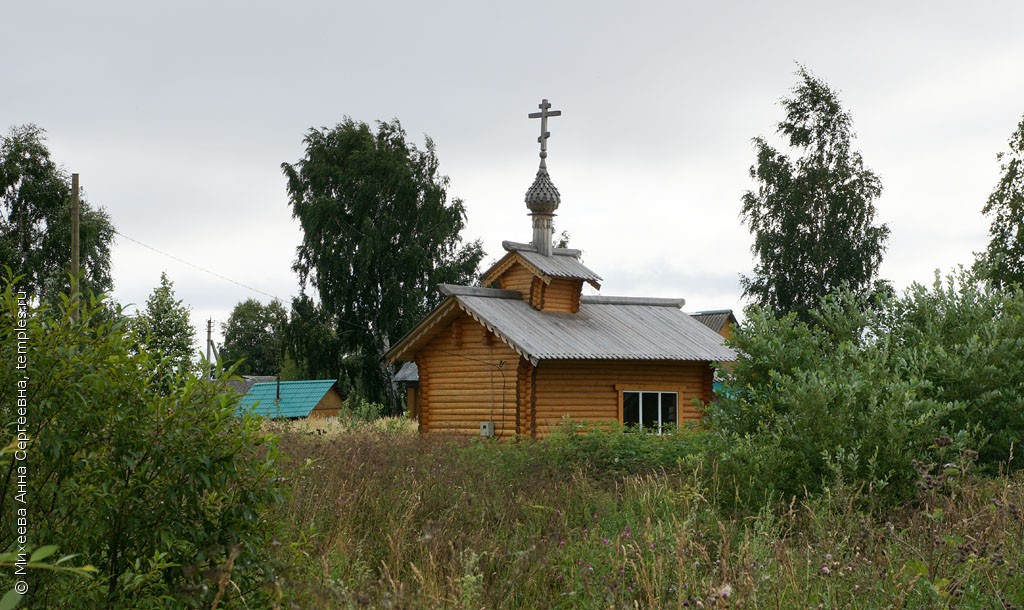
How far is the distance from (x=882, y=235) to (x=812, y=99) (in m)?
5.08

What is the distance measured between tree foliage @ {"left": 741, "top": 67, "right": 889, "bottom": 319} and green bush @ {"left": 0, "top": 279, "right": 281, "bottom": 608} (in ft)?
94.8

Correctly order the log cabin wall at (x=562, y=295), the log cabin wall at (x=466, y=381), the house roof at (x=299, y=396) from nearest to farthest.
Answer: the log cabin wall at (x=466, y=381) → the log cabin wall at (x=562, y=295) → the house roof at (x=299, y=396)

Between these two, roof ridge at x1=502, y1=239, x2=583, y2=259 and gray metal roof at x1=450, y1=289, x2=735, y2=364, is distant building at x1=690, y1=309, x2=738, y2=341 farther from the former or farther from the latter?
roof ridge at x1=502, y1=239, x2=583, y2=259

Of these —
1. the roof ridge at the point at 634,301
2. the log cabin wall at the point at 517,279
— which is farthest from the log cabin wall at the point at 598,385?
the roof ridge at the point at 634,301

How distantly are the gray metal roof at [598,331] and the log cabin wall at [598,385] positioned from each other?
49 centimetres

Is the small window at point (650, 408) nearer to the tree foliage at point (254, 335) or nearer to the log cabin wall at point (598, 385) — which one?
the log cabin wall at point (598, 385)

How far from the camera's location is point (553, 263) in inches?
898

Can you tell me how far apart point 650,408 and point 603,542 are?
52.8ft

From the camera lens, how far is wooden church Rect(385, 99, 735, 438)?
817 inches

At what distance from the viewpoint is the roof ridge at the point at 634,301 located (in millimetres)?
24781

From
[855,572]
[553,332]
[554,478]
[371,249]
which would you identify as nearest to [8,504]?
[855,572]

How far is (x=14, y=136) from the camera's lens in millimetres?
33312

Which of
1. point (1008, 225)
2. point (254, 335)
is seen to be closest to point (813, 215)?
point (1008, 225)

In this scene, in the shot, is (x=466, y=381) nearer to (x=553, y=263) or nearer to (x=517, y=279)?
(x=517, y=279)
